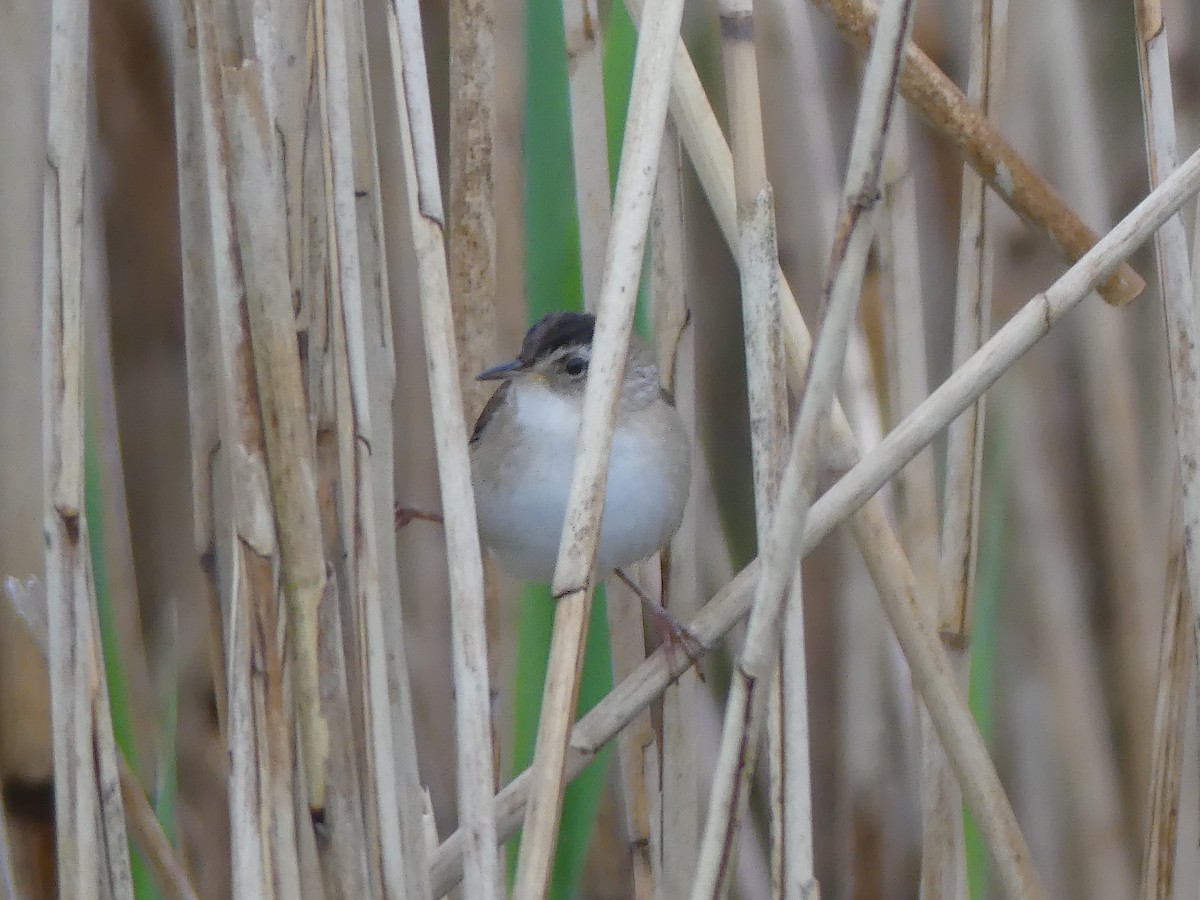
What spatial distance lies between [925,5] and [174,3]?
1.12m

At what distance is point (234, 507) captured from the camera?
0.98 metres

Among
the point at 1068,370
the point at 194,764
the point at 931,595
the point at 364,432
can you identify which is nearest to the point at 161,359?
the point at 194,764

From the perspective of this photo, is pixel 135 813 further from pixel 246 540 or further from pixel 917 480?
pixel 917 480

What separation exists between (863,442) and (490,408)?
20.5 inches

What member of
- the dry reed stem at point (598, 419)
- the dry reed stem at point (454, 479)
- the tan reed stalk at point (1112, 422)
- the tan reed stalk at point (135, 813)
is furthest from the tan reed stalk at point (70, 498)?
the tan reed stalk at point (1112, 422)

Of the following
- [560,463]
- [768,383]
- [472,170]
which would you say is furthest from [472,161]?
[768,383]

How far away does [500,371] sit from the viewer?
1.54m

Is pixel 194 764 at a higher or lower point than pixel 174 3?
lower

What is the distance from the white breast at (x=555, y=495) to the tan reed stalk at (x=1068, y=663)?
0.54 meters

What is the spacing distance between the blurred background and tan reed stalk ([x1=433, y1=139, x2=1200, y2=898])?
0.29 meters

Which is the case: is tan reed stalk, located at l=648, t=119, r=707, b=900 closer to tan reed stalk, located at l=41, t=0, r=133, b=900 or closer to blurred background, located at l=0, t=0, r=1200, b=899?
blurred background, located at l=0, t=0, r=1200, b=899

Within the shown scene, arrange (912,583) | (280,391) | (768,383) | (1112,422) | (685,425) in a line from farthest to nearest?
(1112,422) → (685,425) → (912,583) → (768,383) → (280,391)

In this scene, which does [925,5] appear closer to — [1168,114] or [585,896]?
[1168,114]

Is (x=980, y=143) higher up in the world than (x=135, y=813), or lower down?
higher up
